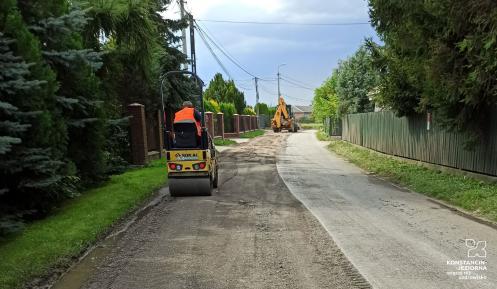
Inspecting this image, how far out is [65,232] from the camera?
8.23m

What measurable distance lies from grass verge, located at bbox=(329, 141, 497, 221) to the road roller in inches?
223

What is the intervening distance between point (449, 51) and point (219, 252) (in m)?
7.72

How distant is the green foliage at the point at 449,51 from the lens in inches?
408

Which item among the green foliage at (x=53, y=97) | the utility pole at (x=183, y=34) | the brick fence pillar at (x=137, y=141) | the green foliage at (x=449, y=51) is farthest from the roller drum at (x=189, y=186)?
the utility pole at (x=183, y=34)

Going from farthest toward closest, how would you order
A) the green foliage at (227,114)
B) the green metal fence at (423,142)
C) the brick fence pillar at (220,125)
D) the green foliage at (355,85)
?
the green foliage at (227,114), the brick fence pillar at (220,125), the green foliage at (355,85), the green metal fence at (423,142)

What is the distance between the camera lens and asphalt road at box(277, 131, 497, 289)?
5.88 metres

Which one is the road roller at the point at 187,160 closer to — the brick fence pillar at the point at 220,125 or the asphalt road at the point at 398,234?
the asphalt road at the point at 398,234

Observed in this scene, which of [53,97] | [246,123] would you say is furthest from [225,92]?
[53,97]

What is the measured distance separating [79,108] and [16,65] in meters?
4.16

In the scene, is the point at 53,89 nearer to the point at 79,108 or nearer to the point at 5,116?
the point at 5,116

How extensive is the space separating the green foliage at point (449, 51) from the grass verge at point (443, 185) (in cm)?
145

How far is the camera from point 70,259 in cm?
697

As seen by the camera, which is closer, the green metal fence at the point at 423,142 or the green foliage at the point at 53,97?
the green foliage at the point at 53,97

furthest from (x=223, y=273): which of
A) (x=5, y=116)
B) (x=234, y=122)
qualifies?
(x=234, y=122)
